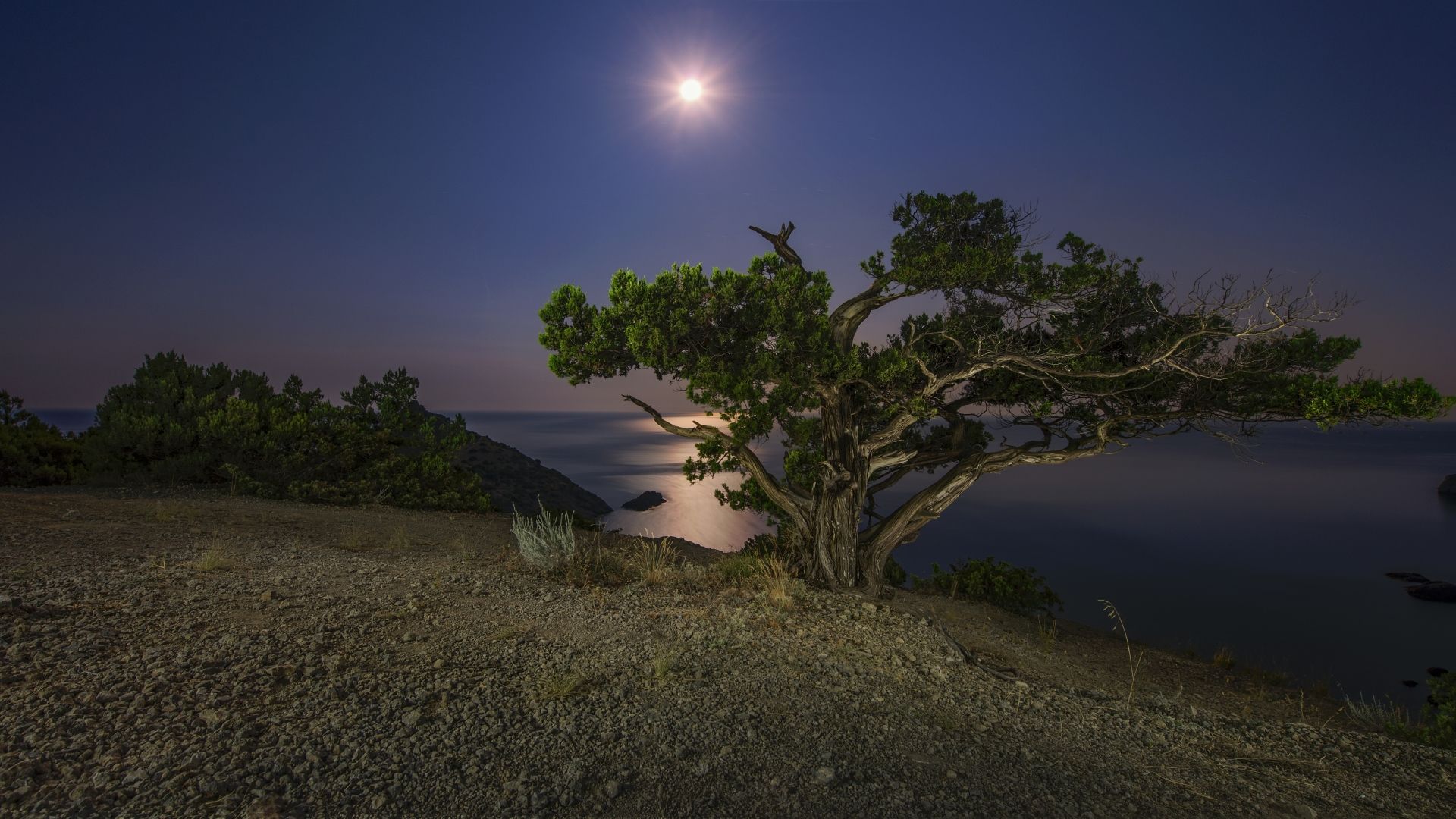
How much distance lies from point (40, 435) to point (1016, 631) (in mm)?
18389

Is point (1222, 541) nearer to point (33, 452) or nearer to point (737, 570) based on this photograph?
point (737, 570)

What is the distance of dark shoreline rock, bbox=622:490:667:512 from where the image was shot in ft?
82.7

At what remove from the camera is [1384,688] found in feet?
39.3

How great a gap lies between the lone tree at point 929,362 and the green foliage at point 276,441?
7192 mm

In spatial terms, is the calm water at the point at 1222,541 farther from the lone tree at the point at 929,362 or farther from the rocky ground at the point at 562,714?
the rocky ground at the point at 562,714

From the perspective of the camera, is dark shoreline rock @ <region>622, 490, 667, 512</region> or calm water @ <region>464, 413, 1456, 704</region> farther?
dark shoreline rock @ <region>622, 490, 667, 512</region>

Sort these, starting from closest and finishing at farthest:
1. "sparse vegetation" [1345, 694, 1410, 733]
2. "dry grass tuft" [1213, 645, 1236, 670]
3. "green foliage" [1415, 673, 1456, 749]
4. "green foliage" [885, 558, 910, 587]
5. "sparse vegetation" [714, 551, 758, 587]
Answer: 1. "green foliage" [1415, 673, 1456, 749]
2. "sparse vegetation" [1345, 694, 1410, 733]
3. "sparse vegetation" [714, 551, 758, 587]
4. "dry grass tuft" [1213, 645, 1236, 670]
5. "green foliage" [885, 558, 910, 587]

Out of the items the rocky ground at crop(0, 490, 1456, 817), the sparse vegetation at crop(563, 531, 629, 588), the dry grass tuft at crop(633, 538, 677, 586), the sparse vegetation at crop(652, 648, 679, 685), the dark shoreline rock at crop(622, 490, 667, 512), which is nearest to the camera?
the rocky ground at crop(0, 490, 1456, 817)

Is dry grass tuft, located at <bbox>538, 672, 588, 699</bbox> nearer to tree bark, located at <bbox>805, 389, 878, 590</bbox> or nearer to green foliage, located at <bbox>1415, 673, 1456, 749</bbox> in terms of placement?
tree bark, located at <bbox>805, 389, 878, 590</bbox>

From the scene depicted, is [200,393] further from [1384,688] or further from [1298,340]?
[1384,688]

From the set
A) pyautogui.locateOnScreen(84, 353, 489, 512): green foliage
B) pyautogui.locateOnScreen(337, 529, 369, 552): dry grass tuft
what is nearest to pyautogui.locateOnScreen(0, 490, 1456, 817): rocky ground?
pyautogui.locateOnScreen(337, 529, 369, 552): dry grass tuft

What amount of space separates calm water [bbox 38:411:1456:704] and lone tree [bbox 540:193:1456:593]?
134 centimetres

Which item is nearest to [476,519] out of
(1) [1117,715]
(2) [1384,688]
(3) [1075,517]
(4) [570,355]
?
(4) [570,355]

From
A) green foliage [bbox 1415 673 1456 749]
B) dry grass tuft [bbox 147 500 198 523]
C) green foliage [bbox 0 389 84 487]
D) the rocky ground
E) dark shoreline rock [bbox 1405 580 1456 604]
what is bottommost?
dark shoreline rock [bbox 1405 580 1456 604]
